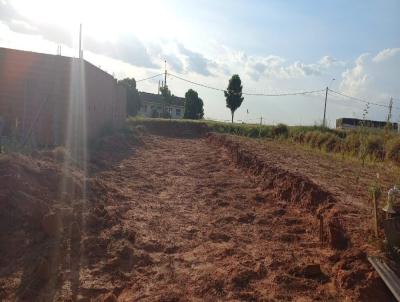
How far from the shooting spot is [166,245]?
5.18 metres

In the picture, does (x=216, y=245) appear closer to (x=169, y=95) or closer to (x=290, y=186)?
(x=290, y=186)

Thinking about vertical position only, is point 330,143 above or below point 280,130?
below

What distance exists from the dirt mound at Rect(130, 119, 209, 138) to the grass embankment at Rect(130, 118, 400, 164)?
350 mm

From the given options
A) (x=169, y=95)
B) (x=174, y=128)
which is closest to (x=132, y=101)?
(x=169, y=95)

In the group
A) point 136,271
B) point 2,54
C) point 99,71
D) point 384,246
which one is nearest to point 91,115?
point 99,71

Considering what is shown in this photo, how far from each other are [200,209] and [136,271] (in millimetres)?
2811

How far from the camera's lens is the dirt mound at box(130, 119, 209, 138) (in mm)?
27688

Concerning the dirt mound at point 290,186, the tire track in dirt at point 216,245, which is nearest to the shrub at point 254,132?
the dirt mound at point 290,186

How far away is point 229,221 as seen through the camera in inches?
249

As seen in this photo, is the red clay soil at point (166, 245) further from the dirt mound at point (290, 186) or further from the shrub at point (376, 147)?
the shrub at point (376, 147)

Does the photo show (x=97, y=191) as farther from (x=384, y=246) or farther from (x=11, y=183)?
(x=384, y=246)

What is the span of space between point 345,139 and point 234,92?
2970 centimetres

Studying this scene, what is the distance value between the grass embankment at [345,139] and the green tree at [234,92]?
1522 cm

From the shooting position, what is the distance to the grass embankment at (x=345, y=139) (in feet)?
36.2
